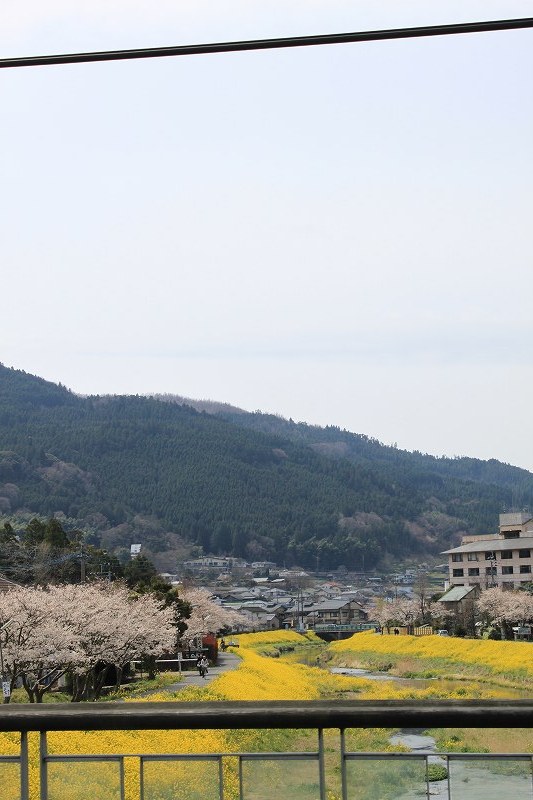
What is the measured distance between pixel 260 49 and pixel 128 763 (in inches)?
95.8

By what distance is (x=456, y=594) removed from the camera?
50.1 metres

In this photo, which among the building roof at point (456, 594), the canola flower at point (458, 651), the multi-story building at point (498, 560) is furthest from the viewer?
the multi-story building at point (498, 560)

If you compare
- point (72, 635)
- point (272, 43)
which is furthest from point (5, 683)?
point (272, 43)

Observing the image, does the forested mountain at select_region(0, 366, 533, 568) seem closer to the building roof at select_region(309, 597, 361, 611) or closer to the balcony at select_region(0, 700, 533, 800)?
the building roof at select_region(309, 597, 361, 611)

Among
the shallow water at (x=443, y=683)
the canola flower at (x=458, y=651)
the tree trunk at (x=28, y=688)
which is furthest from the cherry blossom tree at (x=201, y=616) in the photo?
the tree trunk at (x=28, y=688)

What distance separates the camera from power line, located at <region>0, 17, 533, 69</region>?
3115 millimetres

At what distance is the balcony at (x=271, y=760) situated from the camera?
6.75 ft

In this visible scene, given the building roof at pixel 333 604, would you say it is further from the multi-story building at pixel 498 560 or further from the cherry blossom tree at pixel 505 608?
the cherry blossom tree at pixel 505 608

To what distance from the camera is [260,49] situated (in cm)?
335

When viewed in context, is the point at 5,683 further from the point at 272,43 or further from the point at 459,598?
the point at 459,598

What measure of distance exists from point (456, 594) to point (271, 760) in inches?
1958

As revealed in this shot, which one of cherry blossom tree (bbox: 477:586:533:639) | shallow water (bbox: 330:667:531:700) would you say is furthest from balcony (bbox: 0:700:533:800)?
cherry blossom tree (bbox: 477:586:533:639)

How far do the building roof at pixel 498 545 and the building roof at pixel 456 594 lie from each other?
236 cm

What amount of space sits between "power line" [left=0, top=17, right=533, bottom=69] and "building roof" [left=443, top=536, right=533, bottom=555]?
49824mm
